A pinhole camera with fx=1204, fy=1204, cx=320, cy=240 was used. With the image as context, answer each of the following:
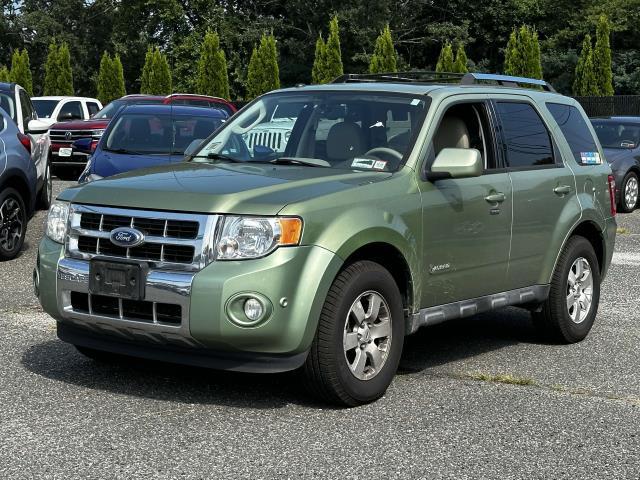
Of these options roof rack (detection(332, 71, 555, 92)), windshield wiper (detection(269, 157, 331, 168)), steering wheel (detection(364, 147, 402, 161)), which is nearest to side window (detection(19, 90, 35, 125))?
roof rack (detection(332, 71, 555, 92))

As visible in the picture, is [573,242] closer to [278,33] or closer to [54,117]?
[54,117]

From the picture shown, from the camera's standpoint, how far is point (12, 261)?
12305 millimetres

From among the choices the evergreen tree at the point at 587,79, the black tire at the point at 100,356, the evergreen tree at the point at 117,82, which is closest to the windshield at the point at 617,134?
the black tire at the point at 100,356

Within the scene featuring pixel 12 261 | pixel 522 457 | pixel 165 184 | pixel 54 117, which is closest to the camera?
pixel 522 457

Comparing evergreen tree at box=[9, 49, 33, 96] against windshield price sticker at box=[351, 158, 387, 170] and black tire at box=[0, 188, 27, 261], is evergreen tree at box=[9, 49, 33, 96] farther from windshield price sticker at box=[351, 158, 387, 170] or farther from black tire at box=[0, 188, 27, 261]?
windshield price sticker at box=[351, 158, 387, 170]

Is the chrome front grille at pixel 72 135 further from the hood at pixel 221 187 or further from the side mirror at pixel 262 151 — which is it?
the hood at pixel 221 187

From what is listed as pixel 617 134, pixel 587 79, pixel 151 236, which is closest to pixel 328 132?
pixel 151 236

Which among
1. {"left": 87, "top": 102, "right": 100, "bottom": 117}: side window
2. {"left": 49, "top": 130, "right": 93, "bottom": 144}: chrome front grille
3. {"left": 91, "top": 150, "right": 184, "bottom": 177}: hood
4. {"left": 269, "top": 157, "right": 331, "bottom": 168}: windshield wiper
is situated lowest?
{"left": 49, "top": 130, "right": 93, "bottom": 144}: chrome front grille

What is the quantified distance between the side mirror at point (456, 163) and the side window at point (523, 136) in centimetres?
91

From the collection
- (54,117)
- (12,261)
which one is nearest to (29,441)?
(12,261)

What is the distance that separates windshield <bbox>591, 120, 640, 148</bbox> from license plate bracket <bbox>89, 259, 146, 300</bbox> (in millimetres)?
16388

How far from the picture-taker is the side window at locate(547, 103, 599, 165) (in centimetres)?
866

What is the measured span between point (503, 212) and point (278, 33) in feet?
173

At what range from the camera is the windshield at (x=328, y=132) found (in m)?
7.17
